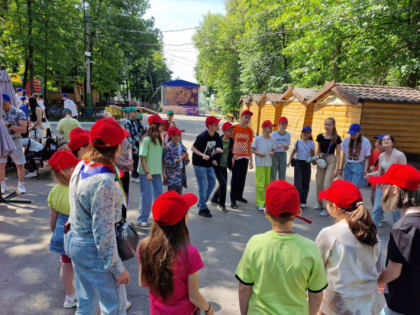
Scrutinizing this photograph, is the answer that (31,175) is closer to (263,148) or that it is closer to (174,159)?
(174,159)

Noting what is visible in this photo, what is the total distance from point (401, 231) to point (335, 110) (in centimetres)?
1067

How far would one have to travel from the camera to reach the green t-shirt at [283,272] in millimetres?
1713

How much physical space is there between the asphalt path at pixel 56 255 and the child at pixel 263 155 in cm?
45

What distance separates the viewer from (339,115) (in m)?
11.3

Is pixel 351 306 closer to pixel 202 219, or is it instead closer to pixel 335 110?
pixel 202 219

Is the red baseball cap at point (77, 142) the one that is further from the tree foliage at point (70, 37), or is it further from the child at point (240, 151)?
the tree foliage at point (70, 37)

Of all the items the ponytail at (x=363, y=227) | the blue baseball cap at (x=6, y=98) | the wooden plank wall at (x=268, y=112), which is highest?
the wooden plank wall at (x=268, y=112)

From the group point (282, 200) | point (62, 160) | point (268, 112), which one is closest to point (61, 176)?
point (62, 160)

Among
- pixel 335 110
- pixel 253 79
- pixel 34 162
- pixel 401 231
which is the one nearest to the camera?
pixel 401 231

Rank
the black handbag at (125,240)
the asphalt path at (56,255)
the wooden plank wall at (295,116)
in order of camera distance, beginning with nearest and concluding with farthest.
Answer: the black handbag at (125,240) → the asphalt path at (56,255) → the wooden plank wall at (295,116)

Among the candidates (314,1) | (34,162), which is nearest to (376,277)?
(34,162)

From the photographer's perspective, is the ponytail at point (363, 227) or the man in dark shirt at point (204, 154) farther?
the man in dark shirt at point (204, 154)

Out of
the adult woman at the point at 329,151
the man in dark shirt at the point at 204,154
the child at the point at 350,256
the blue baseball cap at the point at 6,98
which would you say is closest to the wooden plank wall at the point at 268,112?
the adult woman at the point at 329,151

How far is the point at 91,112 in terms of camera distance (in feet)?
80.0
